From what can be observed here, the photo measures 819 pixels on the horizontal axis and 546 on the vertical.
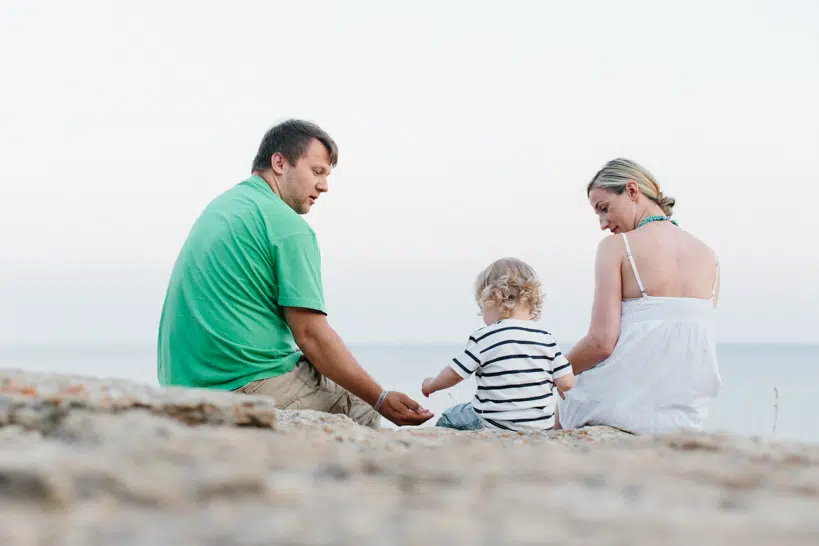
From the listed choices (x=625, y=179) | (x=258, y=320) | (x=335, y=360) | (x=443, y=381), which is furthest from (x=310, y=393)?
(x=625, y=179)

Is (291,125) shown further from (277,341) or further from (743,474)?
(743,474)

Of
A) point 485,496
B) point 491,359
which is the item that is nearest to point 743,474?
point 485,496

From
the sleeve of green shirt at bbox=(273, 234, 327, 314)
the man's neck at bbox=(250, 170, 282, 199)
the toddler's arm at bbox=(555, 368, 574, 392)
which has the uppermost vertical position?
the man's neck at bbox=(250, 170, 282, 199)

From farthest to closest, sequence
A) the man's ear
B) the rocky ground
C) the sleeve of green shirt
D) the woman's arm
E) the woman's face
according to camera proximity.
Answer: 1. the man's ear
2. the woman's face
3. the woman's arm
4. the sleeve of green shirt
5. the rocky ground

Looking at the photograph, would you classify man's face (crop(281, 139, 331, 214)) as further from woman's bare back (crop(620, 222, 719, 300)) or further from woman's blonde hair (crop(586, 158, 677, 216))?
woman's bare back (crop(620, 222, 719, 300))

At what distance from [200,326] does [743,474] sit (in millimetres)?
2854

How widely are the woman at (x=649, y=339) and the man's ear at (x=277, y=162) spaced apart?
191 centimetres

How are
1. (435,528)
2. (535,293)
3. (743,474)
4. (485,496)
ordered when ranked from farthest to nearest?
(535,293) → (743,474) → (485,496) → (435,528)

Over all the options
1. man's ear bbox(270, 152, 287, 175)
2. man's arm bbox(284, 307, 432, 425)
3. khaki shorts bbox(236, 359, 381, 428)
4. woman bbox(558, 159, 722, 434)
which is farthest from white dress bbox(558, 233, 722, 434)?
man's ear bbox(270, 152, 287, 175)

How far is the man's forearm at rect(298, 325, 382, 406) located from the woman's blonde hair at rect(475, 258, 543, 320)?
35.2 inches

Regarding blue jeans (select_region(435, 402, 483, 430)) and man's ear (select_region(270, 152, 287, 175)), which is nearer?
blue jeans (select_region(435, 402, 483, 430))

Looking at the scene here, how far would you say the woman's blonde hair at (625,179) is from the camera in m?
4.39

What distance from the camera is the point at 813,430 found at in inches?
561

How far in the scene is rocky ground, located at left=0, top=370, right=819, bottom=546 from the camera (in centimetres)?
103
